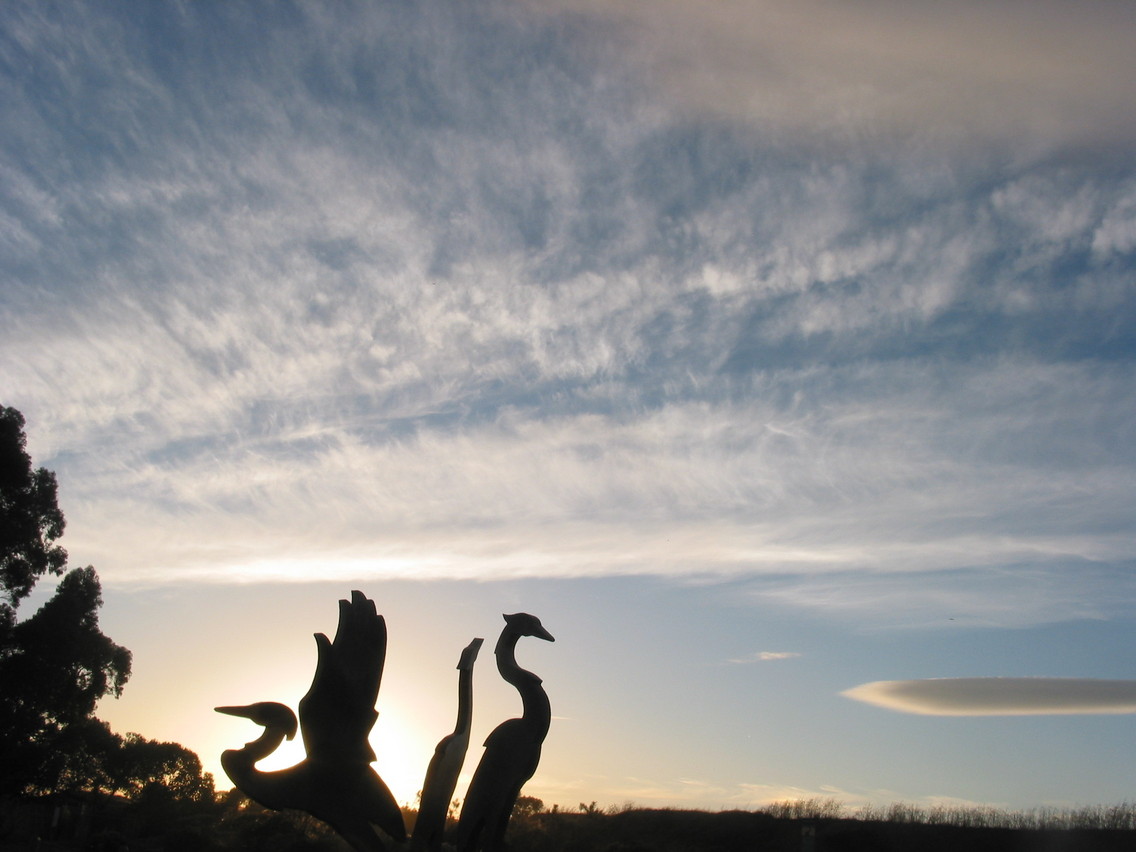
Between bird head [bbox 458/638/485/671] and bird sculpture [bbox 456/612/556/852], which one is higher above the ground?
bird head [bbox 458/638/485/671]

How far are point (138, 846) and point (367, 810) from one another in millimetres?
35477

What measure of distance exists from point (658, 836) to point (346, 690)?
89.5 feet

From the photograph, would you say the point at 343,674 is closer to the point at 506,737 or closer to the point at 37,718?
the point at 506,737

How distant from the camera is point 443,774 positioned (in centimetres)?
1096

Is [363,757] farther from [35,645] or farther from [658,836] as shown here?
[658,836]

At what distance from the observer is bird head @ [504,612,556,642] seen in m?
12.1

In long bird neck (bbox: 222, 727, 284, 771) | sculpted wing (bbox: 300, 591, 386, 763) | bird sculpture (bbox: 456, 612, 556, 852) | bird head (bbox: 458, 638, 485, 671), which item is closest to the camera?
long bird neck (bbox: 222, 727, 284, 771)

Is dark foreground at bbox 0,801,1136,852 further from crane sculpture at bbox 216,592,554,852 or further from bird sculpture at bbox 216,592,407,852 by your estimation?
bird sculpture at bbox 216,592,407,852

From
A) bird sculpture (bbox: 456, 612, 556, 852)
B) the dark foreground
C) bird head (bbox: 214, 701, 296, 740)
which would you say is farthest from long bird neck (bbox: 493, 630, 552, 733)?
the dark foreground

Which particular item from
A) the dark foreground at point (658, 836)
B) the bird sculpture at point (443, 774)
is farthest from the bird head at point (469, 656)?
the dark foreground at point (658, 836)

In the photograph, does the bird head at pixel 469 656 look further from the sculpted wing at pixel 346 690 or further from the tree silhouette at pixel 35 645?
the tree silhouette at pixel 35 645

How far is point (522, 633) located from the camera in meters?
12.1

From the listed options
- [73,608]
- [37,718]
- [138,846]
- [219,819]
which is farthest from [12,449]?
[219,819]

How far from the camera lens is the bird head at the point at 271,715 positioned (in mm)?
9844
